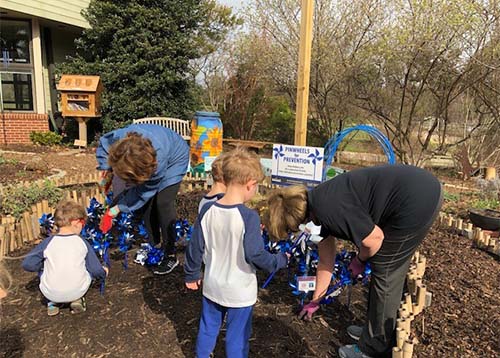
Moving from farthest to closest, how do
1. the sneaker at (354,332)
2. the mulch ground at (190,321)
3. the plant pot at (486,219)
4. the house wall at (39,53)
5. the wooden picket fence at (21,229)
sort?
the house wall at (39,53)
the plant pot at (486,219)
the wooden picket fence at (21,229)
the sneaker at (354,332)
the mulch ground at (190,321)

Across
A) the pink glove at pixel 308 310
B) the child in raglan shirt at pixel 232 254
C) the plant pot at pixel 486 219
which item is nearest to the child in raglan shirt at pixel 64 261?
the child in raglan shirt at pixel 232 254

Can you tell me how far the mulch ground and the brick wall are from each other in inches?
335

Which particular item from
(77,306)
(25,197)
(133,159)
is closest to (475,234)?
(133,159)

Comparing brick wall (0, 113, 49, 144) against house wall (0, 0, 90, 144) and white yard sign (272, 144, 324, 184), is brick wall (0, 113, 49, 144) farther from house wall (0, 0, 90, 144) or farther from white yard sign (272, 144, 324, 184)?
→ white yard sign (272, 144, 324, 184)

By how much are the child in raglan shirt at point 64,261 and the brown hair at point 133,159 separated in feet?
1.41

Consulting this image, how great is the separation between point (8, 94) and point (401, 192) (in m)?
11.6

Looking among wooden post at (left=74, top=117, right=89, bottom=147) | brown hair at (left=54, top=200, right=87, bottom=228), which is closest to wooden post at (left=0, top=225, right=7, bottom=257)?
brown hair at (left=54, top=200, right=87, bottom=228)

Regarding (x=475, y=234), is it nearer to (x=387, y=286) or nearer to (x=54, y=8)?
(x=387, y=286)

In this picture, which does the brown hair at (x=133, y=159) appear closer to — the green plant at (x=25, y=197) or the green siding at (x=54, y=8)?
the green plant at (x=25, y=197)

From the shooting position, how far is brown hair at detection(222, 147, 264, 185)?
1961 mm

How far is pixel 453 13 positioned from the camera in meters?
7.02

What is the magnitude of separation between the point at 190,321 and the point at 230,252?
1017mm

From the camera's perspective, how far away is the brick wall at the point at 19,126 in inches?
414

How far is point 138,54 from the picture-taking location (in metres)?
10.9
